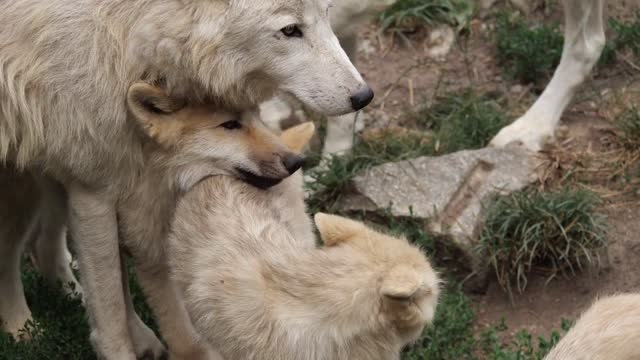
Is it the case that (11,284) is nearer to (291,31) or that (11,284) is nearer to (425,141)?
(291,31)

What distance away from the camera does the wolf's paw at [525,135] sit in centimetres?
748

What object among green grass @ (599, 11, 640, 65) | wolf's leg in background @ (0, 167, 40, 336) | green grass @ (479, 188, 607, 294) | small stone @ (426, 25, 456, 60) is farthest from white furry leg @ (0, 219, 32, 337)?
green grass @ (599, 11, 640, 65)

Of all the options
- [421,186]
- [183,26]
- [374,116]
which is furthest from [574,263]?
[183,26]

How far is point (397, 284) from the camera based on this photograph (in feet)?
13.4

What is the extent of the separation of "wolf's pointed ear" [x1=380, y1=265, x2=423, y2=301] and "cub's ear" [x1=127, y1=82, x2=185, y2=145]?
1.45 meters

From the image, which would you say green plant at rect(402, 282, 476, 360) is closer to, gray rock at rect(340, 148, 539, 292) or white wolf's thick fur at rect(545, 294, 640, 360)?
gray rock at rect(340, 148, 539, 292)

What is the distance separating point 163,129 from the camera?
525cm

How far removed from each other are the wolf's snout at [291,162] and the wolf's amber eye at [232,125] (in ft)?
0.97

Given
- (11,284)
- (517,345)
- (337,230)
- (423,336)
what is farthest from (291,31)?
(11,284)

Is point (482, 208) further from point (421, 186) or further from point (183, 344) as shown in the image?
point (183, 344)

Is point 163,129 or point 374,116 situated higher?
point 163,129

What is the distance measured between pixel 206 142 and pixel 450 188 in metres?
2.10

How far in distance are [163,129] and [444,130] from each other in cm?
283

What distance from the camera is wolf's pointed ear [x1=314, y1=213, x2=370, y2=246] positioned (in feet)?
15.0
